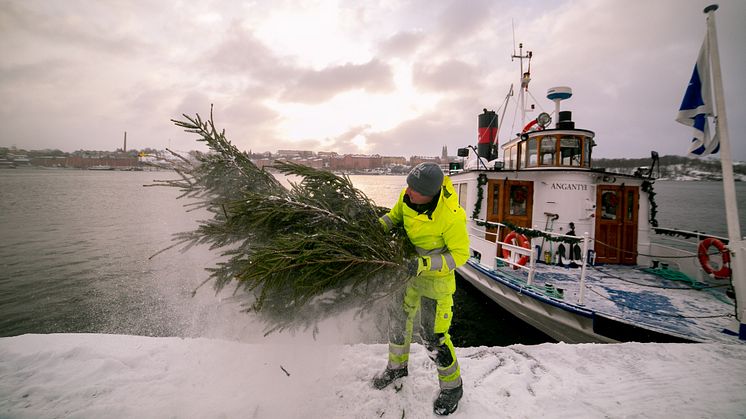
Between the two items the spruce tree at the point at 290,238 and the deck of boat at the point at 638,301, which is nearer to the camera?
the spruce tree at the point at 290,238

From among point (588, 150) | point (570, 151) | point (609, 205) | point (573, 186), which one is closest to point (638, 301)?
point (573, 186)

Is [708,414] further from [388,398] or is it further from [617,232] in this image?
[617,232]

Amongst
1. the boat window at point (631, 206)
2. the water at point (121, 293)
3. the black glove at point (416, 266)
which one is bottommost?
the water at point (121, 293)

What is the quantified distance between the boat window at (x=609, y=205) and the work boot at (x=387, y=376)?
9.26 m

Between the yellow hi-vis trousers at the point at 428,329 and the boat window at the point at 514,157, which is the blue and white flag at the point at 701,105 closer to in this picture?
the boat window at the point at 514,157

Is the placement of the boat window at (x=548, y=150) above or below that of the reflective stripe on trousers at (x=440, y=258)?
above

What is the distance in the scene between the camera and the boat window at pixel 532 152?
380 inches

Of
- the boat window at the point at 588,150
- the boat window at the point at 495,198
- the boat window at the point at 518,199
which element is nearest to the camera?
the boat window at the point at 588,150

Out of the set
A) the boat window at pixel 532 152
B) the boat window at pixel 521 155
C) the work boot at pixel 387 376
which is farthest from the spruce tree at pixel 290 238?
the boat window at pixel 521 155

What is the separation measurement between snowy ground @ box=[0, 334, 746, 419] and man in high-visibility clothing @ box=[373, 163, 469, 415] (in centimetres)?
23

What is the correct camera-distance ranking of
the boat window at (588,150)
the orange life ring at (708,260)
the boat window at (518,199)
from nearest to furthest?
the orange life ring at (708,260), the boat window at (588,150), the boat window at (518,199)

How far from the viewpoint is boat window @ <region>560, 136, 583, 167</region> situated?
9445 mm

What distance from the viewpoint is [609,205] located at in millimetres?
9383

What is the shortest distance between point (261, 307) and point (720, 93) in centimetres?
764
